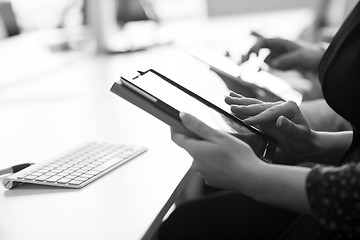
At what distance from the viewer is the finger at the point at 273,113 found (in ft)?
2.49

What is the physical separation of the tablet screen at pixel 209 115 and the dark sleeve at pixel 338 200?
183mm

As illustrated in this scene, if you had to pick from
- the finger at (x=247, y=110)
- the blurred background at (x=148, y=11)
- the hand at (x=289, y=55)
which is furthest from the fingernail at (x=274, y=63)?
the blurred background at (x=148, y=11)

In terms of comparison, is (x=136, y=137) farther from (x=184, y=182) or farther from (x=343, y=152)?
(x=343, y=152)

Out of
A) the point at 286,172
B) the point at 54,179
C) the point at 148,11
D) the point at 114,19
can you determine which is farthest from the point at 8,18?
the point at 286,172

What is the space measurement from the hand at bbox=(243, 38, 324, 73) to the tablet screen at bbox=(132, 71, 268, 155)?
0.52 meters

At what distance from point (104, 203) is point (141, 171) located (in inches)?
5.1

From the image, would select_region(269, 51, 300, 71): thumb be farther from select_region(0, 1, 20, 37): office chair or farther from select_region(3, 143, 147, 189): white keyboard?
select_region(0, 1, 20, 37): office chair

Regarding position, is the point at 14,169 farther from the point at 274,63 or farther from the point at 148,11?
the point at 148,11

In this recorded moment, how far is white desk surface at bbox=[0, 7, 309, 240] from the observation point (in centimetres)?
61

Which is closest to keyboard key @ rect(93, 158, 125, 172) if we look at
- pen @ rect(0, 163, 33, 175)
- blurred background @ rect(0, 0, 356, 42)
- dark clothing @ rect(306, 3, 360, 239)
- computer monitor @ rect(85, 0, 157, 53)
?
pen @ rect(0, 163, 33, 175)

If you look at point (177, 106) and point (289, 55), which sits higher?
point (177, 106)

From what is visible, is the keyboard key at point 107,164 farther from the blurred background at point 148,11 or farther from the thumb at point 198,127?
the blurred background at point 148,11

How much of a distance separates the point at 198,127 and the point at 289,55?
2.29 feet

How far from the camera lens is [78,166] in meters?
0.78
